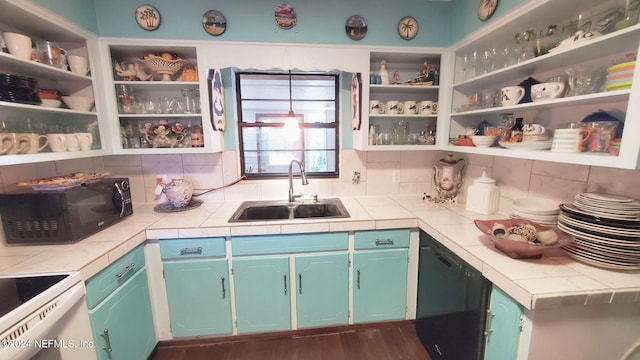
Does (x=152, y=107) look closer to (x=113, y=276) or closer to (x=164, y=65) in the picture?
(x=164, y=65)

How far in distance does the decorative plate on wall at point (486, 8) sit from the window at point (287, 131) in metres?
1.07

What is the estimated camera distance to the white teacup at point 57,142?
136 centimetres

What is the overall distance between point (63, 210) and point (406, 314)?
2208 mm

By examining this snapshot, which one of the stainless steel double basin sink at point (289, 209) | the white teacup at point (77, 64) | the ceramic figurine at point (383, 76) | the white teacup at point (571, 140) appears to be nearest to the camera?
the white teacup at point (571, 140)

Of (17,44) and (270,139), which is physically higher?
(17,44)

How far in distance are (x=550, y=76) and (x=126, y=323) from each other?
8.87ft

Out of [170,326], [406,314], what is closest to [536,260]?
[406,314]

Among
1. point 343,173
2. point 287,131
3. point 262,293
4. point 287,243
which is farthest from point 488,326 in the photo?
point 287,131

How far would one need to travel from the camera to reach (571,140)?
1.05 metres

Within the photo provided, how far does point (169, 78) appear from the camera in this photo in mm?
1788

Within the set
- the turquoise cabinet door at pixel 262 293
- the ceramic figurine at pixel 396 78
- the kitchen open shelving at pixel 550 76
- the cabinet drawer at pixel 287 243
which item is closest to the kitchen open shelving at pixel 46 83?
the cabinet drawer at pixel 287 243

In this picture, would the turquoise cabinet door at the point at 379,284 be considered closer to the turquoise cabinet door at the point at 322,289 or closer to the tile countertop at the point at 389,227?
the turquoise cabinet door at the point at 322,289

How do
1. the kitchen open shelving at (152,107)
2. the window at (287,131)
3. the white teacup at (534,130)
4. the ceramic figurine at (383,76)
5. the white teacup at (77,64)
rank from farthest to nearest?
the window at (287,131), the ceramic figurine at (383,76), the kitchen open shelving at (152,107), the white teacup at (77,64), the white teacup at (534,130)

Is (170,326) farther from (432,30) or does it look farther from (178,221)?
(432,30)
